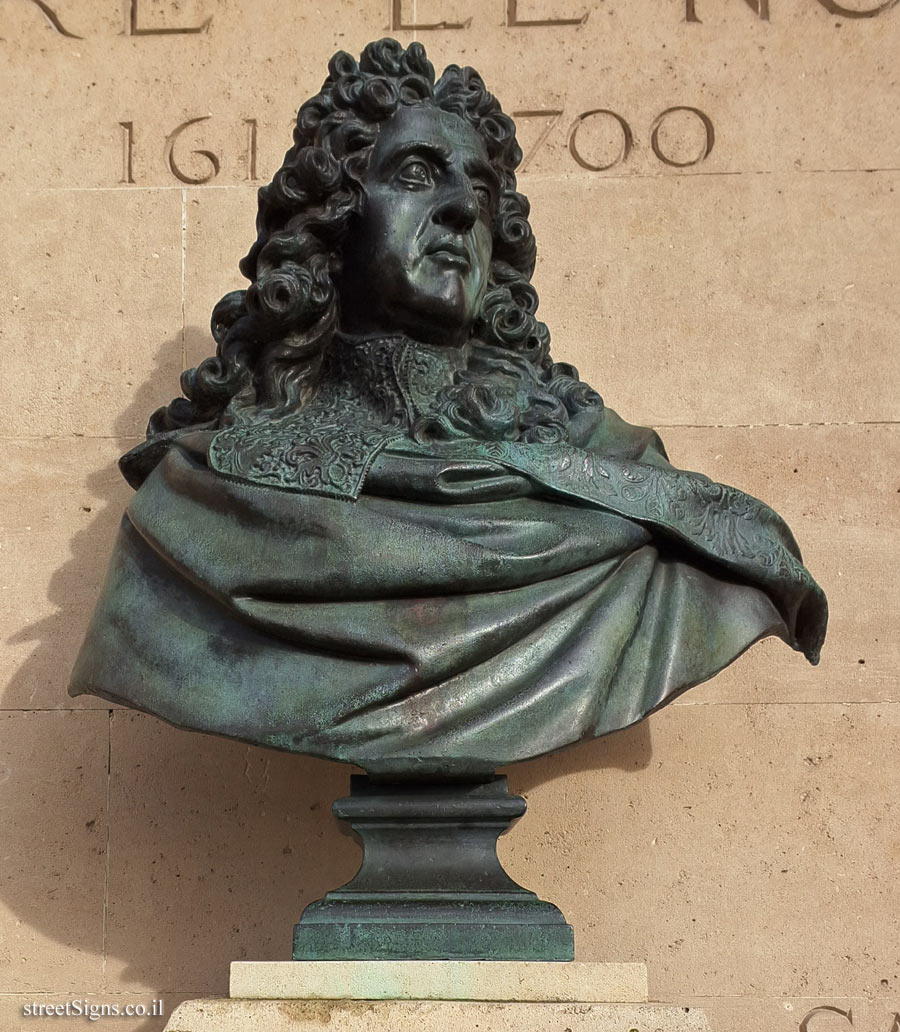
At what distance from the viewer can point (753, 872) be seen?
5375mm

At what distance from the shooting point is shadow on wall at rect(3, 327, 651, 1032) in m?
5.37

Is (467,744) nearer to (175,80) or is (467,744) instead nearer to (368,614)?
(368,614)

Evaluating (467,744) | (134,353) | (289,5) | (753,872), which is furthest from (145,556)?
(289,5)

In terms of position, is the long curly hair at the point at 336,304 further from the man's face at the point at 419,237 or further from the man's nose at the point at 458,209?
the man's nose at the point at 458,209

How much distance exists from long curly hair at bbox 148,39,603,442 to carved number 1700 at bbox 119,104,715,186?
1.01 metres

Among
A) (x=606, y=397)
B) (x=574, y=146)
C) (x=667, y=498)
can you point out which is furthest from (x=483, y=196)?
(x=574, y=146)

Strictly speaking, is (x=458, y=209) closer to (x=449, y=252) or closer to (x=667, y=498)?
(x=449, y=252)

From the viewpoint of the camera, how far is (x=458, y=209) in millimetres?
4824

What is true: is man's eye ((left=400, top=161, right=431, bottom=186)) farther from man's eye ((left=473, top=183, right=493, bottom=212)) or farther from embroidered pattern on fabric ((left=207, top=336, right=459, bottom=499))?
embroidered pattern on fabric ((left=207, top=336, right=459, bottom=499))

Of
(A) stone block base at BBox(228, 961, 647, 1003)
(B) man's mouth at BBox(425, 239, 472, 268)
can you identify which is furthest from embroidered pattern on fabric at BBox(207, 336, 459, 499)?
(A) stone block base at BBox(228, 961, 647, 1003)

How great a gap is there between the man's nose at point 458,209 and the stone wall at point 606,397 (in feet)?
3.69

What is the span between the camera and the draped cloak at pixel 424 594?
439 centimetres

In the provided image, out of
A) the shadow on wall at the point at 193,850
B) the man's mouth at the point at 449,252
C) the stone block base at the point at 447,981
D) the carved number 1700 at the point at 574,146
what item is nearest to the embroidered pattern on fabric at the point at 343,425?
the man's mouth at the point at 449,252

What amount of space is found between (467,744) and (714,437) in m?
1.79
